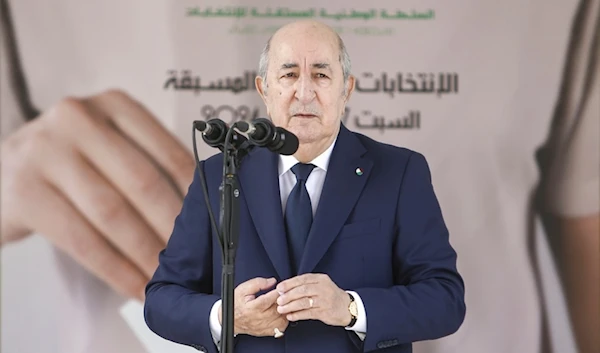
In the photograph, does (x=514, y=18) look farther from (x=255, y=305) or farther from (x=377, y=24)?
(x=255, y=305)

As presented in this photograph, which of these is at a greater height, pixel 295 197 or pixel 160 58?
pixel 160 58

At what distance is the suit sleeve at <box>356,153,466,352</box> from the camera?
73.0 inches

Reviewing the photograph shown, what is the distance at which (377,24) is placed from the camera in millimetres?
3385

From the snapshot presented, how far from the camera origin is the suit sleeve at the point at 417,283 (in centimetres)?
185

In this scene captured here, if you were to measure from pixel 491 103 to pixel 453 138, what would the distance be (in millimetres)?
215

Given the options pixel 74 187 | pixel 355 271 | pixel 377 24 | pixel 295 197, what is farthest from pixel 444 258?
pixel 74 187

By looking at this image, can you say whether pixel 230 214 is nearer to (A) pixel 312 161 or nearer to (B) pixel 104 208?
(A) pixel 312 161

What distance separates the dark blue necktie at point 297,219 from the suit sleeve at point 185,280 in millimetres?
208

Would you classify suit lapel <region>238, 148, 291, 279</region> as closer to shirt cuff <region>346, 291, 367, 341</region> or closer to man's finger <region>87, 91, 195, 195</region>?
shirt cuff <region>346, 291, 367, 341</region>

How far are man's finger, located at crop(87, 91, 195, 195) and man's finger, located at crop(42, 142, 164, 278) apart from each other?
0.74 ft

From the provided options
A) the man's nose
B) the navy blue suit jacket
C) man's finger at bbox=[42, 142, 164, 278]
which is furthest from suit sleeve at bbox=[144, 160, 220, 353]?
man's finger at bbox=[42, 142, 164, 278]

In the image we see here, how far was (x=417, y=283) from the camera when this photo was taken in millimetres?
1949

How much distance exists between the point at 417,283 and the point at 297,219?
0.33 meters

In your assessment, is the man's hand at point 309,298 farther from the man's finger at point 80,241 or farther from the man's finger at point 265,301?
the man's finger at point 80,241
